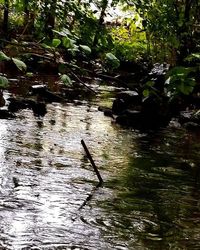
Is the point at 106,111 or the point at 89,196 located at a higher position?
the point at 106,111

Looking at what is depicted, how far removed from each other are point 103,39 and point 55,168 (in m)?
3.63

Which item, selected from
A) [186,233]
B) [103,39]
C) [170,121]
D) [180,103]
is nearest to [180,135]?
[170,121]

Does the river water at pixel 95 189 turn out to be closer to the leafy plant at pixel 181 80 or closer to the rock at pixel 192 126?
the rock at pixel 192 126

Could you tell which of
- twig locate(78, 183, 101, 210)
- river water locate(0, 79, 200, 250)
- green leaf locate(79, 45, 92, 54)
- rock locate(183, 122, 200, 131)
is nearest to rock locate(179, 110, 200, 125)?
rock locate(183, 122, 200, 131)

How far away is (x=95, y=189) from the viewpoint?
18.1ft

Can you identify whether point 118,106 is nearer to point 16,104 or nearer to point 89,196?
point 16,104

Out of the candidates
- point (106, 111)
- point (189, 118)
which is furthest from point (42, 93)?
point (189, 118)

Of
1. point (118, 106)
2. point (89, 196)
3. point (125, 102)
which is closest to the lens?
point (89, 196)

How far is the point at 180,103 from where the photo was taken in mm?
11984

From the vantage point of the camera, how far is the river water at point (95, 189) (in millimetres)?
4254

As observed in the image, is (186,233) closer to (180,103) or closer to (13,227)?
(13,227)

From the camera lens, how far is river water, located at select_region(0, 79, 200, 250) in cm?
425

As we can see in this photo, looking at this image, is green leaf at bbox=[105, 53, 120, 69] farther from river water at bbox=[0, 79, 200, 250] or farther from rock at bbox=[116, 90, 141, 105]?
rock at bbox=[116, 90, 141, 105]

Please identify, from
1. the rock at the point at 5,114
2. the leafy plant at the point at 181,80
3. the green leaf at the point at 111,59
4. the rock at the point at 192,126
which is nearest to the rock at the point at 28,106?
the rock at the point at 5,114
